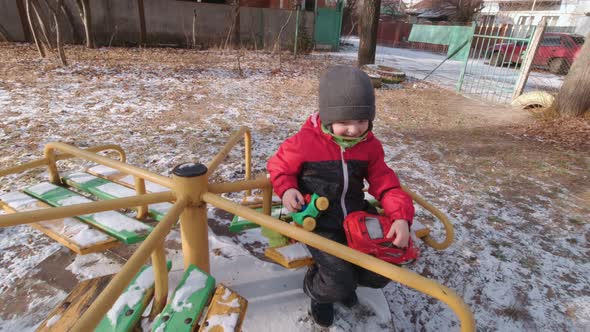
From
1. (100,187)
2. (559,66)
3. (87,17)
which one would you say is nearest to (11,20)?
(87,17)

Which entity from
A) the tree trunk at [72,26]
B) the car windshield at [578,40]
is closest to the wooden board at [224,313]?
the tree trunk at [72,26]

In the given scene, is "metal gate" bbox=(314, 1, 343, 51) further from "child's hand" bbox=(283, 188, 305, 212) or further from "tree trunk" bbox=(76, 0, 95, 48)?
"child's hand" bbox=(283, 188, 305, 212)

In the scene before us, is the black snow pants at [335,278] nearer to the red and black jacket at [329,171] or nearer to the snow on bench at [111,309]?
the red and black jacket at [329,171]

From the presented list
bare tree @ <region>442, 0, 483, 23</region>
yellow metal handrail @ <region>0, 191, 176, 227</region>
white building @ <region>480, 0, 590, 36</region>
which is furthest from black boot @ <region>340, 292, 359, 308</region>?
bare tree @ <region>442, 0, 483, 23</region>

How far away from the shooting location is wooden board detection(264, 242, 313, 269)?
5.08 ft

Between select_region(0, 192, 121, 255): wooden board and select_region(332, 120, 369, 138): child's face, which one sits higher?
select_region(332, 120, 369, 138): child's face

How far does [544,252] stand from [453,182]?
1.13m

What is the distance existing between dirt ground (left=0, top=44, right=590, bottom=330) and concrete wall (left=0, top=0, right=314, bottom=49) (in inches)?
91.7

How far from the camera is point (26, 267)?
1.90 meters

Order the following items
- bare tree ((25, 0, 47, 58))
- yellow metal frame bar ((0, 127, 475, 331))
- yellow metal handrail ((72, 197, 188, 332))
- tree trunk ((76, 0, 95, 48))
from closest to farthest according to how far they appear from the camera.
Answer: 1. yellow metal handrail ((72, 197, 188, 332))
2. yellow metal frame bar ((0, 127, 475, 331))
3. bare tree ((25, 0, 47, 58))
4. tree trunk ((76, 0, 95, 48))

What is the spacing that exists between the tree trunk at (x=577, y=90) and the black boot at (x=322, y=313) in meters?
6.06

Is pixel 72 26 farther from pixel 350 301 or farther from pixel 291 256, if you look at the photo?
pixel 350 301

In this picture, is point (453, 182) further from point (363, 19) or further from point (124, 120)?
point (363, 19)

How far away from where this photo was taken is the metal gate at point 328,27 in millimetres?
14406
